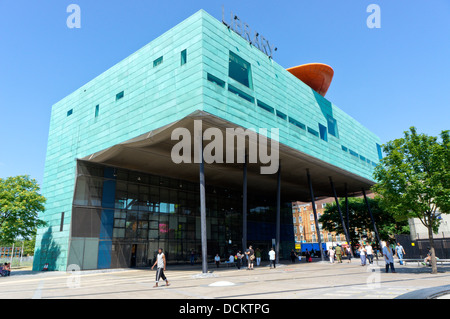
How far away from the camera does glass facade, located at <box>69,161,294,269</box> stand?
29.7 meters

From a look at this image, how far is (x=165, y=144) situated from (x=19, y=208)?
1467 centimetres

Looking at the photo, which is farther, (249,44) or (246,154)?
(246,154)

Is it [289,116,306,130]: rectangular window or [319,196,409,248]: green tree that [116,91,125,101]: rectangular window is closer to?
[289,116,306,130]: rectangular window

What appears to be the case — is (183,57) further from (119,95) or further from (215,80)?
(119,95)

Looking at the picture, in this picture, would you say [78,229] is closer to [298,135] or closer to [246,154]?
[246,154]

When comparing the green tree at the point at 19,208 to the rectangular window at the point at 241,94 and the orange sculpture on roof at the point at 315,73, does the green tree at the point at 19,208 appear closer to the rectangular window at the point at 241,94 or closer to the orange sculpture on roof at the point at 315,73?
the rectangular window at the point at 241,94

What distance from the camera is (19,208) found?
28.0 meters

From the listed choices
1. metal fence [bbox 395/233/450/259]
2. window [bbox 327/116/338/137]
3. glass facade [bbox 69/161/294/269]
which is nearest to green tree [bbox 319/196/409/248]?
metal fence [bbox 395/233/450/259]

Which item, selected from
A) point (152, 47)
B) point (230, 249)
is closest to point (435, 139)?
point (152, 47)

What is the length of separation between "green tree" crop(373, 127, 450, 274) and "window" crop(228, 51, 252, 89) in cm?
1342

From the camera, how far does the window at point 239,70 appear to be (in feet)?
88.7

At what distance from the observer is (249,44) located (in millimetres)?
29266

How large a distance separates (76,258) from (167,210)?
11.7 m

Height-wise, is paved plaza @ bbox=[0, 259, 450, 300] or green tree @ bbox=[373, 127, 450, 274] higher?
green tree @ bbox=[373, 127, 450, 274]
